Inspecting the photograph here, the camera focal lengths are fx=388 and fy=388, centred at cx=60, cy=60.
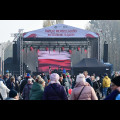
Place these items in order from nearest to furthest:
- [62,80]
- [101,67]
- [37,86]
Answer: [37,86] < [62,80] < [101,67]

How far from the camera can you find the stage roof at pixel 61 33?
1216 inches

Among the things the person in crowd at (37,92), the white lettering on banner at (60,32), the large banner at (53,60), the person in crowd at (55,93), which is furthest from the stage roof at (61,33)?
the person in crowd at (55,93)

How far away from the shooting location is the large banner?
37344 millimetres

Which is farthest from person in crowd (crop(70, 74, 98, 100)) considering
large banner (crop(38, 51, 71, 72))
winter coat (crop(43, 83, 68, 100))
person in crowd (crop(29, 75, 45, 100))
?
large banner (crop(38, 51, 71, 72))

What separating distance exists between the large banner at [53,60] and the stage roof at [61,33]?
641cm

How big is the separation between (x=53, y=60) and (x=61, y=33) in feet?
21.9

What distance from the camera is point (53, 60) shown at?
123ft

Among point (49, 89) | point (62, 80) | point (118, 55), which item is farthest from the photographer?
point (118, 55)
